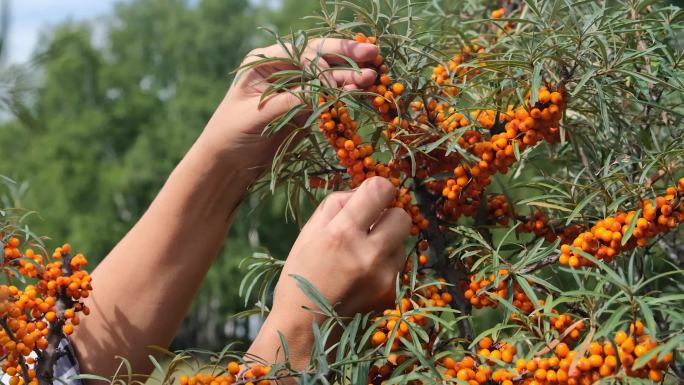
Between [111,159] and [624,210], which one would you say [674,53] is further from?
[111,159]

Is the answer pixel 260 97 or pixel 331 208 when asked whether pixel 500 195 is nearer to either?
pixel 331 208

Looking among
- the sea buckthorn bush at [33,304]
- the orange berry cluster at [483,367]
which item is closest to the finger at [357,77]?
the orange berry cluster at [483,367]

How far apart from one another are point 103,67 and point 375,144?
25665 millimetres

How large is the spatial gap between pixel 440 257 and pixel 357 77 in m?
0.34

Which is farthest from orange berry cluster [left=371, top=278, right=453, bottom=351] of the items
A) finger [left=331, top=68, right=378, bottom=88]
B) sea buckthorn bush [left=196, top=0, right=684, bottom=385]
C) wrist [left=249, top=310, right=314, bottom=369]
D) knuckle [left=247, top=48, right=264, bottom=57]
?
knuckle [left=247, top=48, right=264, bottom=57]

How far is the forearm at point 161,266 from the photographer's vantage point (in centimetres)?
179

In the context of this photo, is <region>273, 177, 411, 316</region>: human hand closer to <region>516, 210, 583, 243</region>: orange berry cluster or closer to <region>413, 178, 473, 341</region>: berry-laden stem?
<region>413, 178, 473, 341</region>: berry-laden stem

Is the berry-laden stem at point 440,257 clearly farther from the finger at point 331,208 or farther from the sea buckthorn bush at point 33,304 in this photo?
the sea buckthorn bush at point 33,304

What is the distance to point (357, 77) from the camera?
1299 mm

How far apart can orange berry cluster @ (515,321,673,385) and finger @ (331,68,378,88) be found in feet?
1.71

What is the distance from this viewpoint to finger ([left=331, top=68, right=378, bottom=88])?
130cm

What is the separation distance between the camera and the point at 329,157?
1571 millimetres

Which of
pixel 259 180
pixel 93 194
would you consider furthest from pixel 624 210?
pixel 93 194

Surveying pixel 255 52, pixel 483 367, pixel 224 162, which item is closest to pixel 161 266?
pixel 224 162
